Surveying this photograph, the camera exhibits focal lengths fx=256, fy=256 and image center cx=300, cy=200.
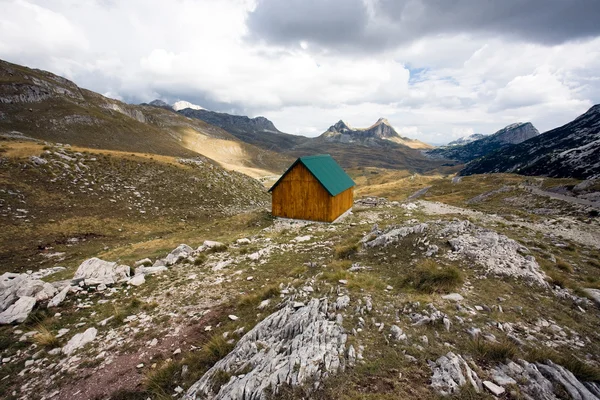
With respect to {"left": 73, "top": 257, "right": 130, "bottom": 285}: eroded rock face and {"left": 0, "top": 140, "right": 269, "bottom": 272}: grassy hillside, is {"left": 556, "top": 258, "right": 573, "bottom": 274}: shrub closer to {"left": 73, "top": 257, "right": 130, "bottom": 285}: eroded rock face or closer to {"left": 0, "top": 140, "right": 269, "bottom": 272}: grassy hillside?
{"left": 73, "top": 257, "right": 130, "bottom": 285}: eroded rock face

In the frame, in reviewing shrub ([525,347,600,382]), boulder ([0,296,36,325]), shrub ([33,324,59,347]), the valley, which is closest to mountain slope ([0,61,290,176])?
the valley

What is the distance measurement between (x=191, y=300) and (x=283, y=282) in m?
4.07

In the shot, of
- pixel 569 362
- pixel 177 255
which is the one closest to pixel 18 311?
pixel 177 255

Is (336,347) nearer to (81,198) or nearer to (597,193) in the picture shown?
(81,198)

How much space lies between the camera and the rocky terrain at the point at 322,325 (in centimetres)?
576

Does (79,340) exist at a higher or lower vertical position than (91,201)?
lower

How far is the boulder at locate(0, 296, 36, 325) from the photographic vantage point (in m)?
9.79

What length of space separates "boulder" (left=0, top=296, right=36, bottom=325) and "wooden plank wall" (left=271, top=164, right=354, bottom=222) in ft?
70.4

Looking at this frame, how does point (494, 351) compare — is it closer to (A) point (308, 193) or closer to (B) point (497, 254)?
(B) point (497, 254)

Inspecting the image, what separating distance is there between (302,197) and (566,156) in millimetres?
114493

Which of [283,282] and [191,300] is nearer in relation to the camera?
[191,300]

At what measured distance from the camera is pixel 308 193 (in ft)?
95.3

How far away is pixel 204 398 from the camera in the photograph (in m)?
6.05

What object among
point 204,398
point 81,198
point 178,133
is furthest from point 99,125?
point 204,398
